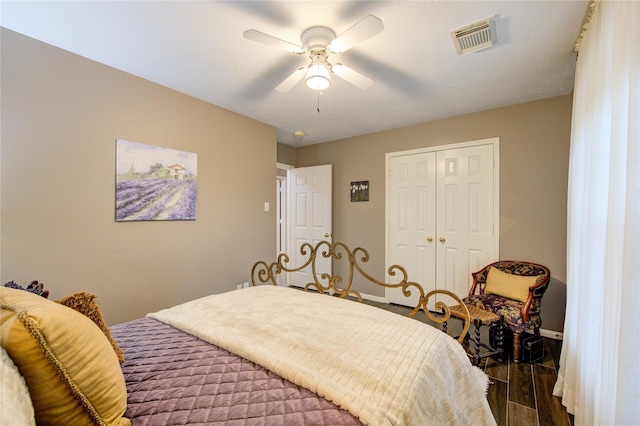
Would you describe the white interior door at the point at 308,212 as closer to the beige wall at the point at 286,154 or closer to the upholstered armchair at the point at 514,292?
the beige wall at the point at 286,154

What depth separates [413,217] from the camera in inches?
144

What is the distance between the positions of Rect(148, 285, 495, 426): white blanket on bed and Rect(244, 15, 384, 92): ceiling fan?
152 centimetres

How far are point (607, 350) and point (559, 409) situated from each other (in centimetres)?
93

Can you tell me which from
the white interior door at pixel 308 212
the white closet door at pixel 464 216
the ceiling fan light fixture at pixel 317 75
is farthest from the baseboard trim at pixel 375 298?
the ceiling fan light fixture at pixel 317 75

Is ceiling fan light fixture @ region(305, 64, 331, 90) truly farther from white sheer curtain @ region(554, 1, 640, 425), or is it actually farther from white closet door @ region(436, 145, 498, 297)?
white closet door @ region(436, 145, 498, 297)

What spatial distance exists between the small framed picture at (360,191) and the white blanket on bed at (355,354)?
2621mm

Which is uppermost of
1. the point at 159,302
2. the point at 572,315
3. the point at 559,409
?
the point at 572,315

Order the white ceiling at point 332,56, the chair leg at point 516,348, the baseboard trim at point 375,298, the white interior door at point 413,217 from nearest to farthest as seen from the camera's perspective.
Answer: the white ceiling at point 332,56
the chair leg at point 516,348
the white interior door at point 413,217
the baseboard trim at point 375,298

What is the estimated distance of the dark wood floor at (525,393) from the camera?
168 cm

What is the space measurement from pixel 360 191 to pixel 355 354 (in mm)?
3229

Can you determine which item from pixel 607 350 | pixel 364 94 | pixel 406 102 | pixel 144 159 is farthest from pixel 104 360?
pixel 406 102

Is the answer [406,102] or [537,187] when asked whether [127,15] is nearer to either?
[406,102]

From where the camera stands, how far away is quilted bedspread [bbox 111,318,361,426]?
783 millimetres

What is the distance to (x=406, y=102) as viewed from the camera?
2.93 m
